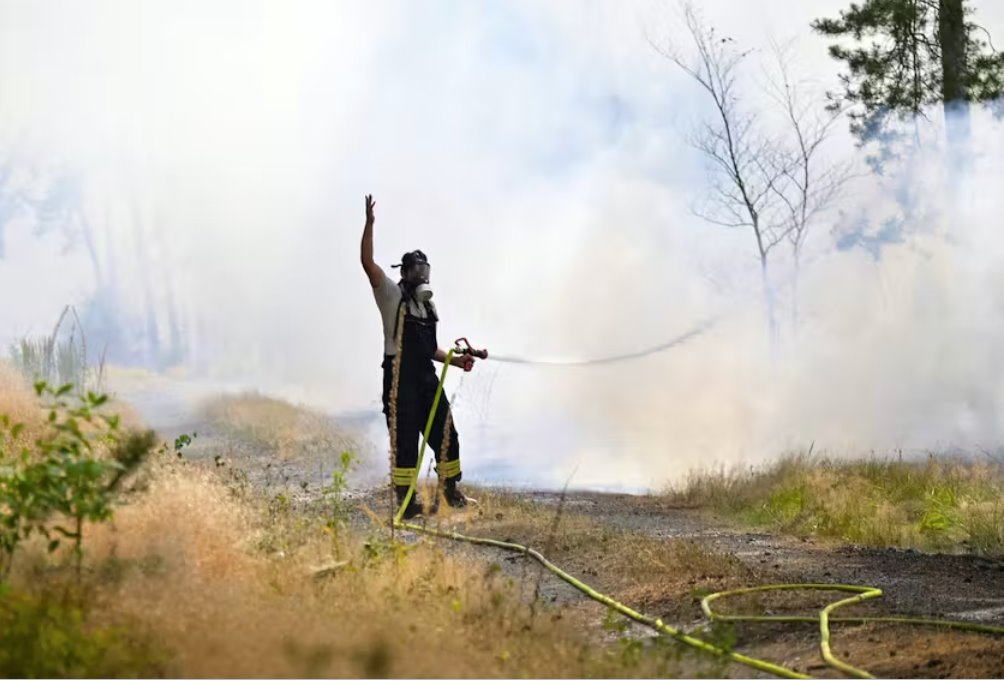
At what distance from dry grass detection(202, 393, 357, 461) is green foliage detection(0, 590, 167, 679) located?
10639 mm

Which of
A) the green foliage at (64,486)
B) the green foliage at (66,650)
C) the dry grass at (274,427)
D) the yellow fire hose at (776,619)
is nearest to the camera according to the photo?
the green foliage at (66,650)

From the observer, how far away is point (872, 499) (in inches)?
464

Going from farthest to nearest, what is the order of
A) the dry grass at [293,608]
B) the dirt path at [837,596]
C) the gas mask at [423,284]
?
the gas mask at [423,284]
the dirt path at [837,596]
the dry grass at [293,608]

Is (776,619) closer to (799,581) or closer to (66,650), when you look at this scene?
(799,581)

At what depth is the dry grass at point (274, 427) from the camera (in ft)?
52.0

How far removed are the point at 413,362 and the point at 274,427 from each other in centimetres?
614

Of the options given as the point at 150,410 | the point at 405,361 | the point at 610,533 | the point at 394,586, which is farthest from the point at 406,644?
the point at 150,410

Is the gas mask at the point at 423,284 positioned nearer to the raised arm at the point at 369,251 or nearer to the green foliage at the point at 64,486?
the raised arm at the point at 369,251

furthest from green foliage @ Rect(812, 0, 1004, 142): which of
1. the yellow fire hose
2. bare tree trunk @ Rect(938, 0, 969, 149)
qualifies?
the yellow fire hose

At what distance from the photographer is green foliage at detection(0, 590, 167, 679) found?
4.41 m

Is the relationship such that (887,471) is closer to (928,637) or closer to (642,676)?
(928,637)

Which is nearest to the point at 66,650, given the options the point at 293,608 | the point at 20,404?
the point at 293,608

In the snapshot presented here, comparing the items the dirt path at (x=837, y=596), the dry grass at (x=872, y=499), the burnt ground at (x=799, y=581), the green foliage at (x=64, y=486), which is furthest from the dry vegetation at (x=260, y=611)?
the dry grass at (x=872, y=499)

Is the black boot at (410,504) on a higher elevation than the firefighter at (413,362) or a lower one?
lower
